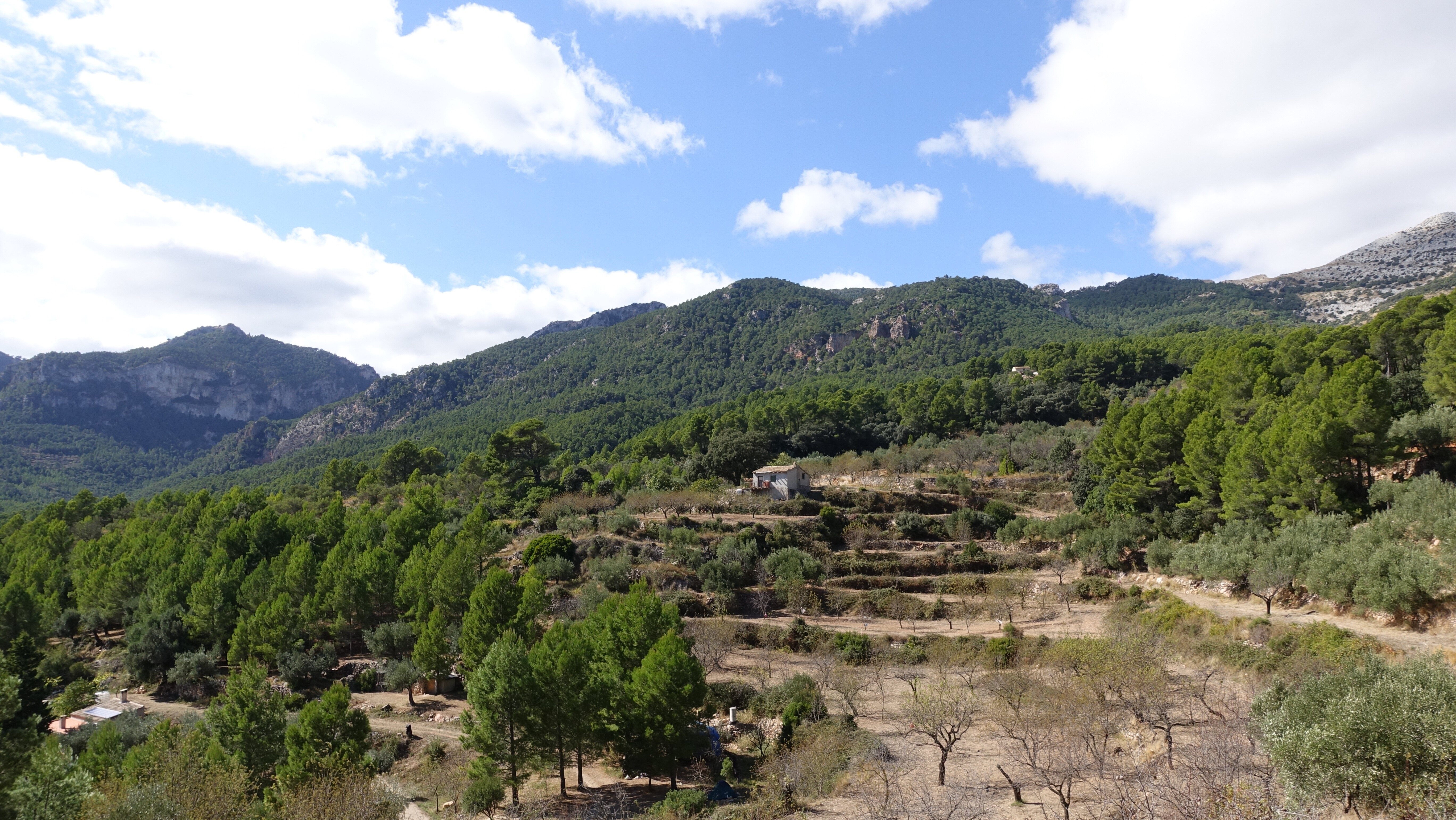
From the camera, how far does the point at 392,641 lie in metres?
37.2

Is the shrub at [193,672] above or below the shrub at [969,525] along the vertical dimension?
below

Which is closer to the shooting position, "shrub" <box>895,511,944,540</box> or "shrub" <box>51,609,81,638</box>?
"shrub" <box>51,609,81,638</box>

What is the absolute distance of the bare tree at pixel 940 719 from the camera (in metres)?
19.7

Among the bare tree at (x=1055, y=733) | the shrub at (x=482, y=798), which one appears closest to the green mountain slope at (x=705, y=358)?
the shrub at (x=482, y=798)

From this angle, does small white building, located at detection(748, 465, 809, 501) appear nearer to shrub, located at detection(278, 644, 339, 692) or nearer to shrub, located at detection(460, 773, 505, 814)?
shrub, located at detection(278, 644, 339, 692)

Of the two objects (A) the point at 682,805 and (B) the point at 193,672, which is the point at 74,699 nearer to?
(B) the point at 193,672

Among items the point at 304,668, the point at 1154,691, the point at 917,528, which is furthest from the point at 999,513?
the point at 304,668

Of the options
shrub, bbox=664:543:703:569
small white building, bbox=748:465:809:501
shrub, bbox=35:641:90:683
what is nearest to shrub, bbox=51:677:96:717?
shrub, bbox=35:641:90:683

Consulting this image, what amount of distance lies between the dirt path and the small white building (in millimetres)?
24205

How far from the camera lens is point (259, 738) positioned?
22438 mm

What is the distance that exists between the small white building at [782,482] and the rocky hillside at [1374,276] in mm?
116415

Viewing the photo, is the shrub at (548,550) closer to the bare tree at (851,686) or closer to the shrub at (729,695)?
the shrub at (729,695)

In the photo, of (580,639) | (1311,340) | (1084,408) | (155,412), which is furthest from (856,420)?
(155,412)

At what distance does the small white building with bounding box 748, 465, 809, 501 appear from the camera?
52125 mm
